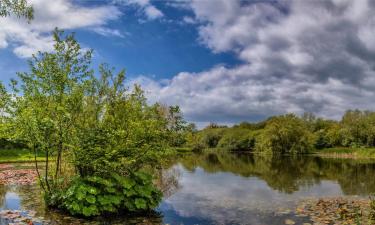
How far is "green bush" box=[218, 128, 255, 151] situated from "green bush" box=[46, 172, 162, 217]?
282 feet

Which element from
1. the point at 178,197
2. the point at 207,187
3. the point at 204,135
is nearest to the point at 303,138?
the point at 204,135

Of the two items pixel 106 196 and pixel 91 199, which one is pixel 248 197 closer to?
pixel 106 196

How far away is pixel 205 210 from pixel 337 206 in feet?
20.5

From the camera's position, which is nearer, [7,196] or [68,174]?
[68,174]

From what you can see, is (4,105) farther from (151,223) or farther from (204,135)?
(204,135)

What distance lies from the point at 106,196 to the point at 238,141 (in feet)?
291

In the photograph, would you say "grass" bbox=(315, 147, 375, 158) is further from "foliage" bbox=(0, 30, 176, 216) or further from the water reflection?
"foliage" bbox=(0, 30, 176, 216)

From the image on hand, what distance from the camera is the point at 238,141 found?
99.5 meters

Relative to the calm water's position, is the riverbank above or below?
above

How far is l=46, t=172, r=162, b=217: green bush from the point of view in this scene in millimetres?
12297

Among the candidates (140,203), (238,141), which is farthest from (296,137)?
(140,203)

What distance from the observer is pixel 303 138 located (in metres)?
79.6

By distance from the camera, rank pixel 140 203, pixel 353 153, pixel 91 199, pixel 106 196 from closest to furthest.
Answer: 1. pixel 91 199
2. pixel 106 196
3. pixel 140 203
4. pixel 353 153

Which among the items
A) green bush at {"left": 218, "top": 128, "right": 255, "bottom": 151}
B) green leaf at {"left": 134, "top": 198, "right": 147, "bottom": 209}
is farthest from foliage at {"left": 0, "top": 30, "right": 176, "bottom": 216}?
green bush at {"left": 218, "top": 128, "right": 255, "bottom": 151}
